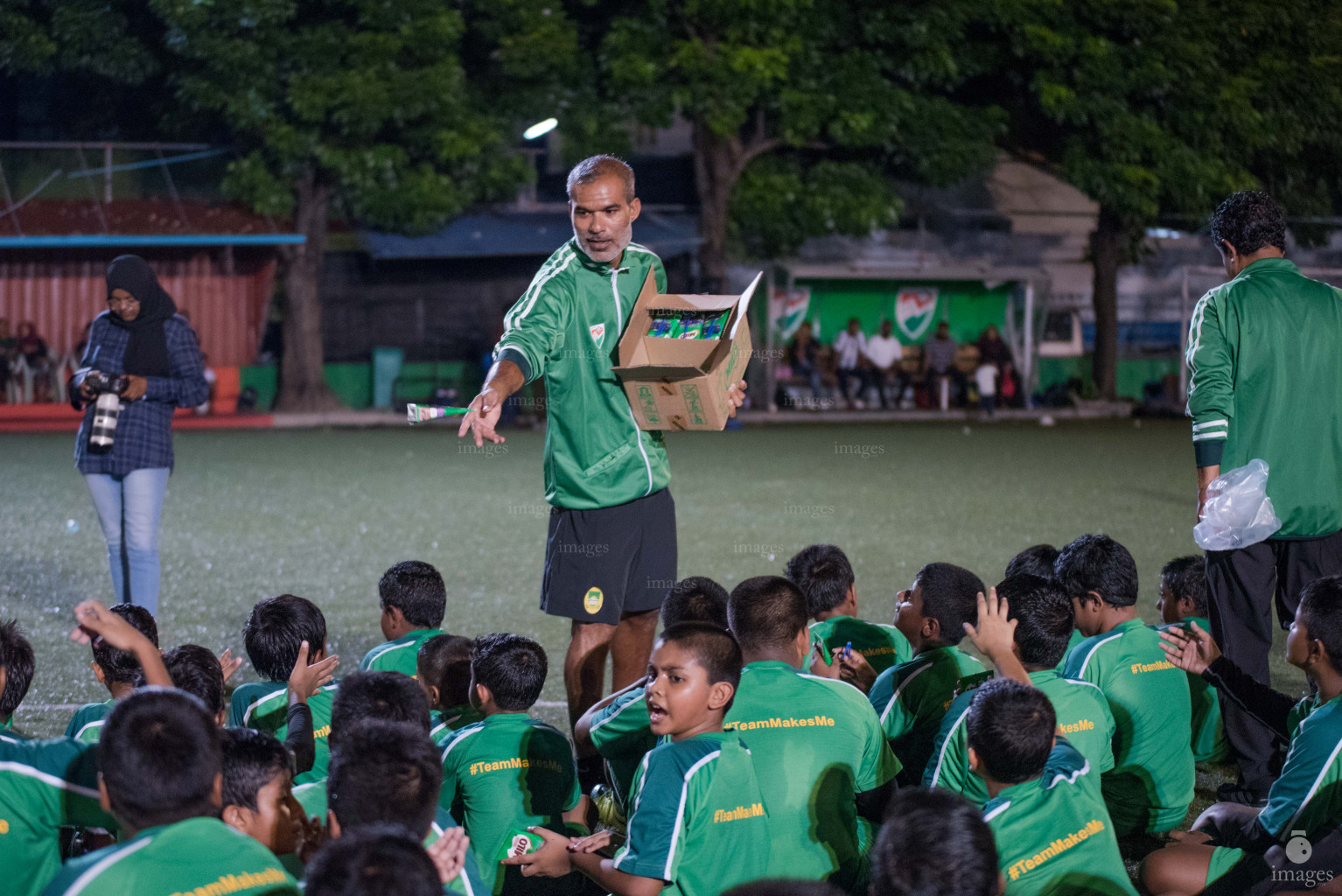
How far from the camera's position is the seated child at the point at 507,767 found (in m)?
3.56

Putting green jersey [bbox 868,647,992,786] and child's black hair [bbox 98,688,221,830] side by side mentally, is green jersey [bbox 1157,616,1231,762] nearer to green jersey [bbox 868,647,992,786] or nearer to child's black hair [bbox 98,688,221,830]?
green jersey [bbox 868,647,992,786]

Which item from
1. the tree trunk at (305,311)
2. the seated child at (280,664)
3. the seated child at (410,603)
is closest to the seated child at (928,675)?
the seated child at (410,603)

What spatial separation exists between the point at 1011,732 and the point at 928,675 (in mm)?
1173

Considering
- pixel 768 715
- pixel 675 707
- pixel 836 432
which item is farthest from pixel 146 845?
pixel 836 432

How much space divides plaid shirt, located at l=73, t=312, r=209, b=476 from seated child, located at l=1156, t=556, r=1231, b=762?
4.40m

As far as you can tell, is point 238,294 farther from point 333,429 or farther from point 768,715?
point 768,715

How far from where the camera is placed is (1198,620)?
489 cm

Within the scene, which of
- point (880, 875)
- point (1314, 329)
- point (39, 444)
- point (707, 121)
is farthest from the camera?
point (707, 121)

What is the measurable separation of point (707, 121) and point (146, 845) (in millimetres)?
21437

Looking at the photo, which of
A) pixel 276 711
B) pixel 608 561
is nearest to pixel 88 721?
pixel 276 711

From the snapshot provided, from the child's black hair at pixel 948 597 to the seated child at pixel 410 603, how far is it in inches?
67.8

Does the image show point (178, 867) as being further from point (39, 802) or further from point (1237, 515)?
point (1237, 515)

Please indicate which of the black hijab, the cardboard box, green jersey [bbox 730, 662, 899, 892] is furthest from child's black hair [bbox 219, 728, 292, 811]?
the black hijab

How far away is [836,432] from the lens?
66.8 feet
